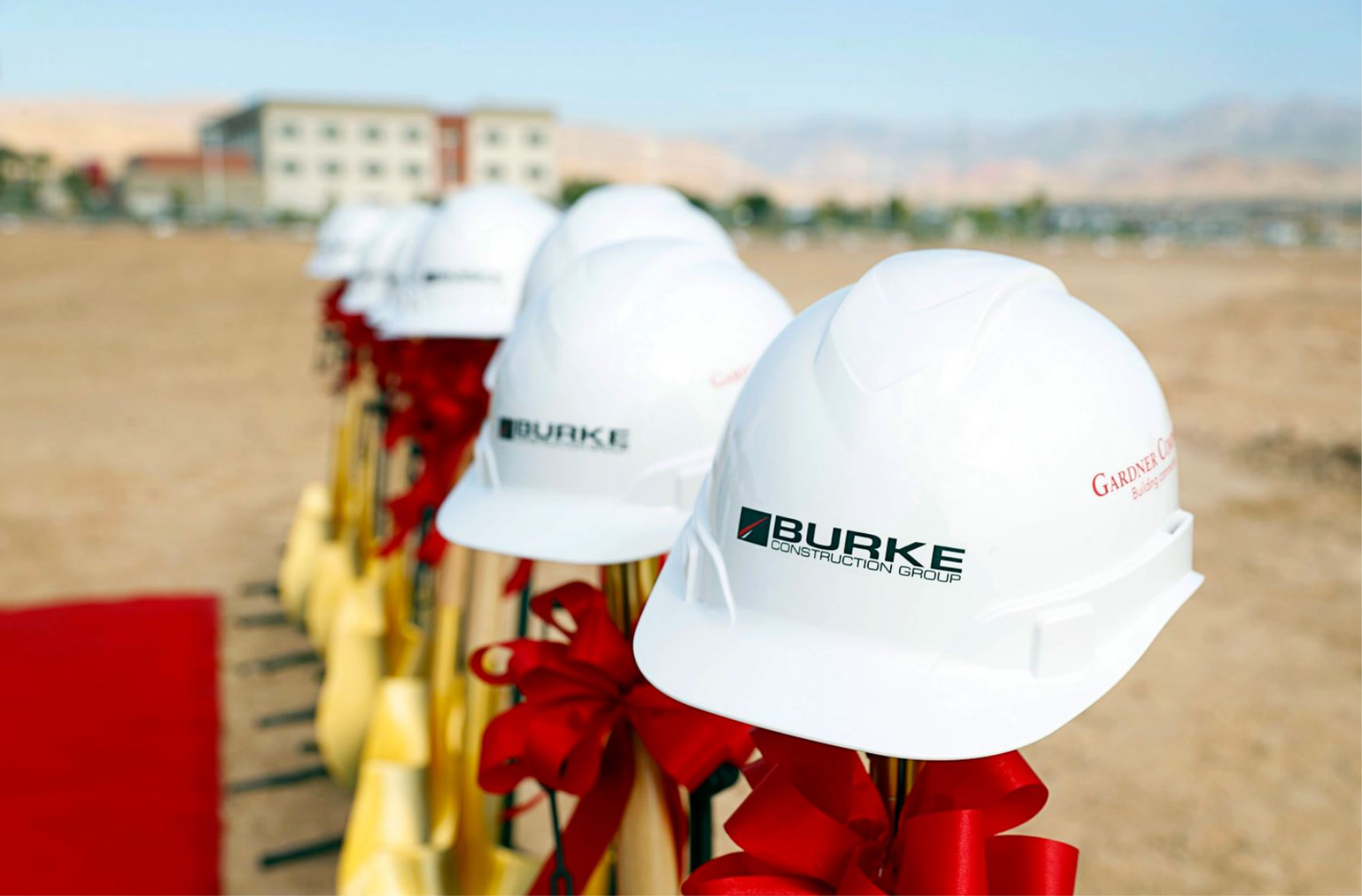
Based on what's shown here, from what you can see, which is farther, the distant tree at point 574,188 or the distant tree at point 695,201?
the distant tree at point 574,188

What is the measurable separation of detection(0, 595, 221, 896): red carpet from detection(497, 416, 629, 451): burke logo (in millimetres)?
2925

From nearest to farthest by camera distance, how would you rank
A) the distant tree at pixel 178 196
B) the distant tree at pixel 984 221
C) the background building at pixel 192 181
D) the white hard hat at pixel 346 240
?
1. the white hard hat at pixel 346 240
2. the distant tree at pixel 984 221
3. the distant tree at pixel 178 196
4. the background building at pixel 192 181

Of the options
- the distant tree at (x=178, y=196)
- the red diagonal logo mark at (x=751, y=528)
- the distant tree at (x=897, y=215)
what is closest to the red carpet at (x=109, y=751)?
the red diagonal logo mark at (x=751, y=528)

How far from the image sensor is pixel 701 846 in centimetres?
209

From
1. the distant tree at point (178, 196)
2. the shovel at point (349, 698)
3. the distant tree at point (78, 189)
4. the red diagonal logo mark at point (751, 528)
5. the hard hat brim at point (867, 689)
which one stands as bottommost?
the distant tree at point (178, 196)

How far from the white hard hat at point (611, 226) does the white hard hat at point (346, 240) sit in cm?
392

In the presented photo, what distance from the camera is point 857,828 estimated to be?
4.73ft

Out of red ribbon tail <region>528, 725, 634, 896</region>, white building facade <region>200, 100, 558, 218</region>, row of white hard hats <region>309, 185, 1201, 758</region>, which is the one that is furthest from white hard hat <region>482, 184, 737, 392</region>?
white building facade <region>200, 100, 558, 218</region>

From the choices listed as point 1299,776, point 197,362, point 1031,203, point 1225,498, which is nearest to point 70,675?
point 1299,776

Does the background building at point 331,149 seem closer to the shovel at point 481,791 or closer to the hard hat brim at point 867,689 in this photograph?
the shovel at point 481,791

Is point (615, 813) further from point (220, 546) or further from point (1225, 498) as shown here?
point (1225, 498)

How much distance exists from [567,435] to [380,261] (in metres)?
3.57

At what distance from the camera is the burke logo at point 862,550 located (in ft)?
4.35

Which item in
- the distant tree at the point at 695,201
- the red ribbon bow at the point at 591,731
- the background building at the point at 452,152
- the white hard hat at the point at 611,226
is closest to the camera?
the red ribbon bow at the point at 591,731
